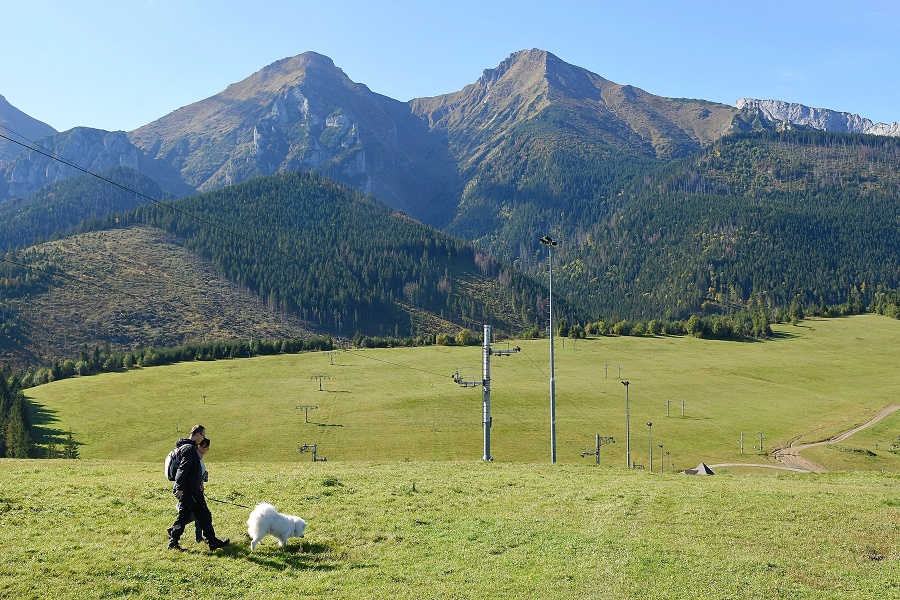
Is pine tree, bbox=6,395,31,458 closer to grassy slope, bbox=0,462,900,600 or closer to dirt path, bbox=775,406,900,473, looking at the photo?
grassy slope, bbox=0,462,900,600

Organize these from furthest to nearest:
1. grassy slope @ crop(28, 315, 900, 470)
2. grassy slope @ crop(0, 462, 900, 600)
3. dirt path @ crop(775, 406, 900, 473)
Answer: grassy slope @ crop(28, 315, 900, 470) < dirt path @ crop(775, 406, 900, 473) < grassy slope @ crop(0, 462, 900, 600)

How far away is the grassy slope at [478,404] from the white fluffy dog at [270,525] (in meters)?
81.9

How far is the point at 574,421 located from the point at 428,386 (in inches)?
1531

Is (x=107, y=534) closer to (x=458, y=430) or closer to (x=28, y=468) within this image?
(x=28, y=468)

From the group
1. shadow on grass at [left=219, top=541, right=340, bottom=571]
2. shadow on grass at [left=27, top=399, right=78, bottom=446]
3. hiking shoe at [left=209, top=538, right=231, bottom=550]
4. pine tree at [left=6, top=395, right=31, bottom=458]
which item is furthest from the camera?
Result: shadow on grass at [left=27, top=399, right=78, bottom=446]

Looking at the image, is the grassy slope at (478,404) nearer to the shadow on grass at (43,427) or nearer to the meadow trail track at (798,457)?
the shadow on grass at (43,427)

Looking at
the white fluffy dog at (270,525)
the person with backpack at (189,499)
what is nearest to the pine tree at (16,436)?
the person with backpack at (189,499)

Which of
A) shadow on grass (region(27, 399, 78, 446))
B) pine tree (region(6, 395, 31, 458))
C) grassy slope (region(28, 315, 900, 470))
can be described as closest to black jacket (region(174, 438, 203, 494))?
grassy slope (region(28, 315, 900, 470))

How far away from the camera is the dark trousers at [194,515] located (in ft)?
52.2

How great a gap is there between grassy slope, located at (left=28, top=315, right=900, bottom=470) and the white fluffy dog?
8187 centimetres

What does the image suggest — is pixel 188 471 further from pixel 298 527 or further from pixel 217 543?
pixel 298 527

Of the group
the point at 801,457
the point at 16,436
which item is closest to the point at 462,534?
the point at 16,436

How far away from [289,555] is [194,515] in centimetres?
256

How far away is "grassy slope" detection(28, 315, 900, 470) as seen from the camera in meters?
105
